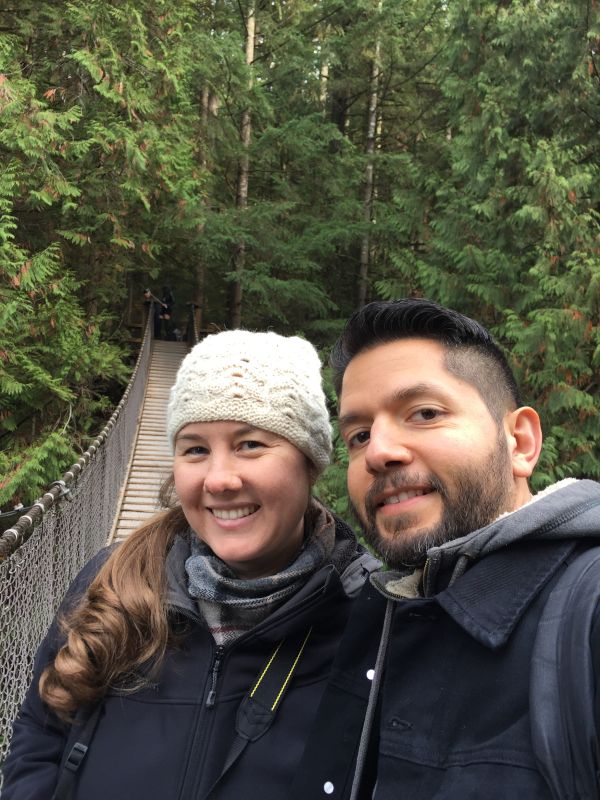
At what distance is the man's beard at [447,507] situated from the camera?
0.88 m

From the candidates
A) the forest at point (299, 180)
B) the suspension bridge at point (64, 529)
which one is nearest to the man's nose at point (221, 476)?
the suspension bridge at point (64, 529)

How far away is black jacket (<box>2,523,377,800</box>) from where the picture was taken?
42.0 inches

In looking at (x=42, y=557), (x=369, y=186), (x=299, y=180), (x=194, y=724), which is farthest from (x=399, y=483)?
(x=299, y=180)

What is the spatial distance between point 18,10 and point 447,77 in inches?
285

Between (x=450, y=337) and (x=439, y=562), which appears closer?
(x=439, y=562)

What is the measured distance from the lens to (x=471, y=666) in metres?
0.77

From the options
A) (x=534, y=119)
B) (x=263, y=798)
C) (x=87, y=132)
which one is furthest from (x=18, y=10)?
(x=263, y=798)

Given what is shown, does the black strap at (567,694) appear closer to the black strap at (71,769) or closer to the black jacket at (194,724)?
the black jacket at (194,724)

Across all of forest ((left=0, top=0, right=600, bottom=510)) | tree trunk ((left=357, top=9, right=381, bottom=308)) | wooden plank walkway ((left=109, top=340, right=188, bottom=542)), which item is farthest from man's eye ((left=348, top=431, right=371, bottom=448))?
tree trunk ((left=357, top=9, right=381, bottom=308))

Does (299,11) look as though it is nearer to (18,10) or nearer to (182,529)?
(18,10)

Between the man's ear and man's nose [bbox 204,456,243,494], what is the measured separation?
527mm

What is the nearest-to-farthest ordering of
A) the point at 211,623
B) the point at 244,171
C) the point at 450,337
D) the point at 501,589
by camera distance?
1. the point at 501,589
2. the point at 450,337
3. the point at 211,623
4. the point at 244,171

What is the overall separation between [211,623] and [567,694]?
2.48ft

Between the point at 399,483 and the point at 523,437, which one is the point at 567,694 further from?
the point at 523,437
